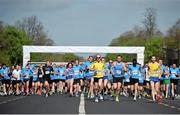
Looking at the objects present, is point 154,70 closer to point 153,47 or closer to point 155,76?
point 155,76

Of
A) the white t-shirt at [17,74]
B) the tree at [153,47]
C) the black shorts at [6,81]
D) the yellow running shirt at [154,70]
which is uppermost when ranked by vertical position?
the tree at [153,47]

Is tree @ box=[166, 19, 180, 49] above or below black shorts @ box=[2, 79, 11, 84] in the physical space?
above

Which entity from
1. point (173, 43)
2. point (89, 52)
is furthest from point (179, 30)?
point (89, 52)

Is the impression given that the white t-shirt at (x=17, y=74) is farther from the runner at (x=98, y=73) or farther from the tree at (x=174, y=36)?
the tree at (x=174, y=36)

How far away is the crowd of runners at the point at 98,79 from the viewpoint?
23469mm

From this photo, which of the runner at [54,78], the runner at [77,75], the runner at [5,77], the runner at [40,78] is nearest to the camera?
the runner at [77,75]

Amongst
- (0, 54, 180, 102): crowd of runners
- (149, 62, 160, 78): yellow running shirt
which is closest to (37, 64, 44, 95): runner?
(0, 54, 180, 102): crowd of runners

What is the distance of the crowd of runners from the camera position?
23469 mm

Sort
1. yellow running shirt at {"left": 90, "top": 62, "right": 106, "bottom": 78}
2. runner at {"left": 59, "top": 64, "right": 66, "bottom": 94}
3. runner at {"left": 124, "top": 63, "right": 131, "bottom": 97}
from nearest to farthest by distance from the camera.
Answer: yellow running shirt at {"left": 90, "top": 62, "right": 106, "bottom": 78}, runner at {"left": 124, "top": 63, "right": 131, "bottom": 97}, runner at {"left": 59, "top": 64, "right": 66, "bottom": 94}

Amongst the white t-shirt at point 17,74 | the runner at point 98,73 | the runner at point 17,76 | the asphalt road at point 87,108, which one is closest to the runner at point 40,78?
the runner at point 17,76

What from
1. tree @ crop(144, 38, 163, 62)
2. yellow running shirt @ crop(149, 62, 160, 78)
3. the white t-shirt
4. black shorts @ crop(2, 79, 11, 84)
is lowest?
black shorts @ crop(2, 79, 11, 84)

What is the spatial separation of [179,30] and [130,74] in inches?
2688

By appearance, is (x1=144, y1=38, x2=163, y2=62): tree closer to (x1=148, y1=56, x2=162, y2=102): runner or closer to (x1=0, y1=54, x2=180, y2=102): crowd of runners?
(x1=0, y1=54, x2=180, y2=102): crowd of runners

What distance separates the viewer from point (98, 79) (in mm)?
23422
